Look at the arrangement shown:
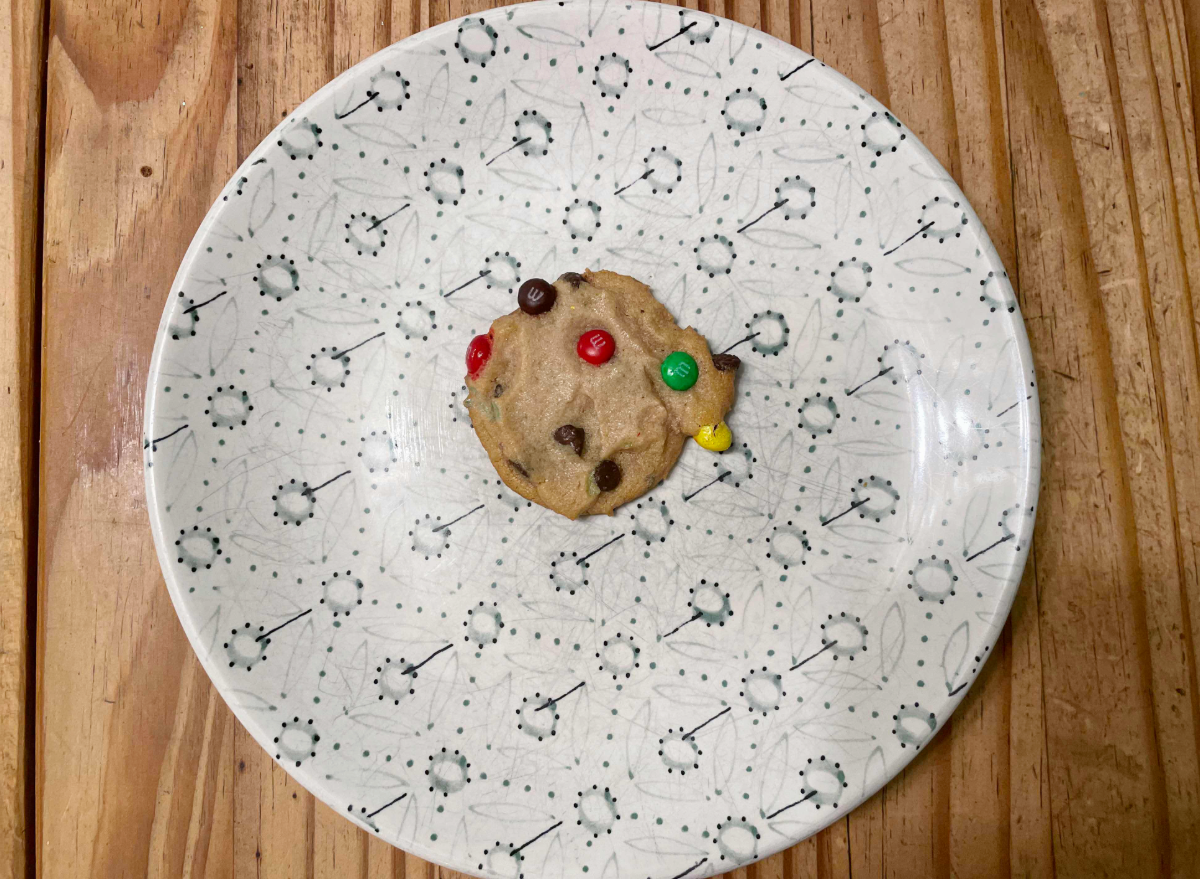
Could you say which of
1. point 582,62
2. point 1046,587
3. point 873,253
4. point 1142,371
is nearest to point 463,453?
point 582,62

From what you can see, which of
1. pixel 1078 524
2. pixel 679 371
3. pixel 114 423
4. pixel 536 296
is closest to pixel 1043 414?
pixel 1078 524

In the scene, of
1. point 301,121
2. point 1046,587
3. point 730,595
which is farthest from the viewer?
point 1046,587

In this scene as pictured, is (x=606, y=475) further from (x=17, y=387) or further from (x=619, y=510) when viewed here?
(x=17, y=387)

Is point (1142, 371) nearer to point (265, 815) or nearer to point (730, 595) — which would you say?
point (730, 595)

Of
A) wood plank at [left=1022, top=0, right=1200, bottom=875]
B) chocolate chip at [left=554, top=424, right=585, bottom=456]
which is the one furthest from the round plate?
wood plank at [left=1022, top=0, right=1200, bottom=875]

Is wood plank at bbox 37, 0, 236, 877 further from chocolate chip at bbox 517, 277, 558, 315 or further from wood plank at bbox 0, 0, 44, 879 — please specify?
chocolate chip at bbox 517, 277, 558, 315
